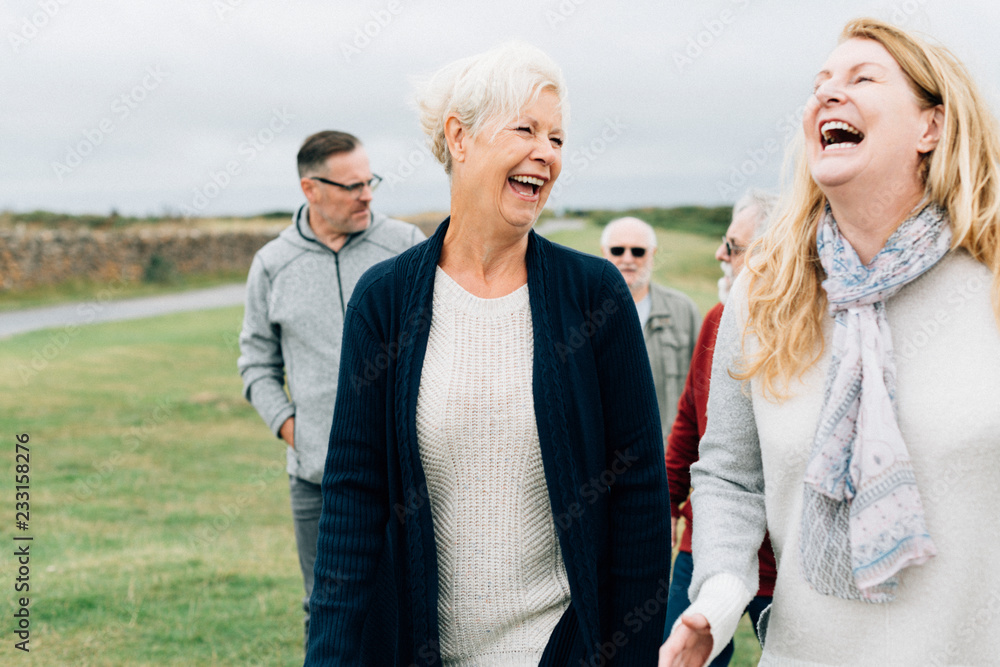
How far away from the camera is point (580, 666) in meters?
2.22

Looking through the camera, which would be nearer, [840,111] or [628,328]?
[840,111]

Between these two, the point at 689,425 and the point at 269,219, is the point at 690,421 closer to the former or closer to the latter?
the point at 689,425

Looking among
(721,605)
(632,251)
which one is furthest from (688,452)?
(632,251)

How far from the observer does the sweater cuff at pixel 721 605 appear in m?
2.13

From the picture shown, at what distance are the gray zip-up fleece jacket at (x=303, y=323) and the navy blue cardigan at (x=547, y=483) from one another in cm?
220

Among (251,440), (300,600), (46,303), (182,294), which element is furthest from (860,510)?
(182,294)

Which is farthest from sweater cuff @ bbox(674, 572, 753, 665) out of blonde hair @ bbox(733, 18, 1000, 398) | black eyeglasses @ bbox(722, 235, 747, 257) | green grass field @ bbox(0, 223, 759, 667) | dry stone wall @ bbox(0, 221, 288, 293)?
dry stone wall @ bbox(0, 221, 288, 293)

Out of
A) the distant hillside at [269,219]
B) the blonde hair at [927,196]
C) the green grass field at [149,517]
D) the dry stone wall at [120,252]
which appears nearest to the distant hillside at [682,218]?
the distant hillside at [269,219]

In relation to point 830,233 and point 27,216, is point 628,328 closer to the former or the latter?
point 830,233

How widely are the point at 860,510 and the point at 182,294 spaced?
33.6 m

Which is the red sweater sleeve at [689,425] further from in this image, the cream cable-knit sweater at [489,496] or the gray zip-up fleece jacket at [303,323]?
the gray zip-up fleece jacket at [303,323]

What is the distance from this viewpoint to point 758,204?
4426 millimetres

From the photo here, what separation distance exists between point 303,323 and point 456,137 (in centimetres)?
246

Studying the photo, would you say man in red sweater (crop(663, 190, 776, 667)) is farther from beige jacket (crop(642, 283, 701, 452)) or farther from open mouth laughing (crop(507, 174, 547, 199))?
beige jacket (crop(642, 283, 701, 452))
